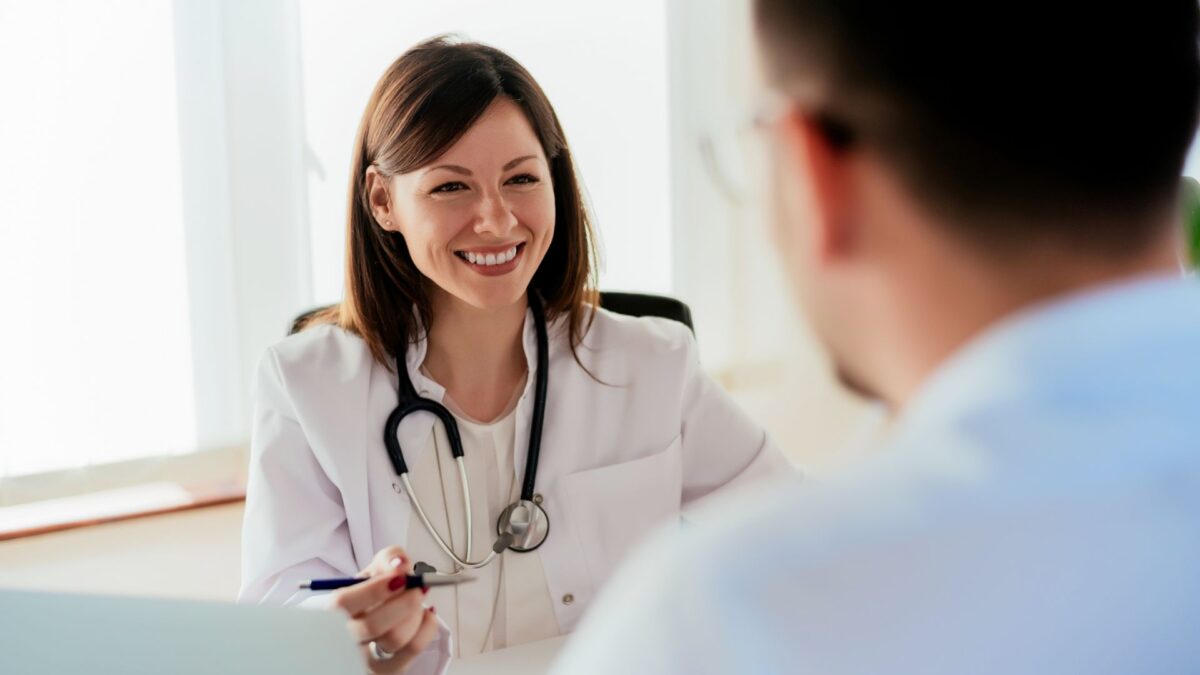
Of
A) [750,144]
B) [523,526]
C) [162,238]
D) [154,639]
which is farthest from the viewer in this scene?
[162,238]

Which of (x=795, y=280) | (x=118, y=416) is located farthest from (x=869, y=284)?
(x=118, y=416)

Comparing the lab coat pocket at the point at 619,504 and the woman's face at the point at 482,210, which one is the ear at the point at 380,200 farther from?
the lab coat pocket at the point at 619,504

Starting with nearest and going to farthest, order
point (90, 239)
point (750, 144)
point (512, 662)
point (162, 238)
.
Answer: point (750, 144) < point (512, 662) < point (90, 239) < point (162, 238)

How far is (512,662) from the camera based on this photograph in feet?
4.25

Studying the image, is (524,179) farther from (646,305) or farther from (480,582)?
(480,582)

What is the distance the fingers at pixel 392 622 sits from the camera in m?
1.15

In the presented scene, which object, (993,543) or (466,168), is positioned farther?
(466,168)

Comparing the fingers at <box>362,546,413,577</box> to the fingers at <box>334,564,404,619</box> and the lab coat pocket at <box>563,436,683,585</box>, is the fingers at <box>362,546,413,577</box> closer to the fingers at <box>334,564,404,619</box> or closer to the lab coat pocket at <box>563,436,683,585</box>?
the fingers at <box>334,564,404,619</box>

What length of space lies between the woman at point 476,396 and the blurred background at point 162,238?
546 millimetres

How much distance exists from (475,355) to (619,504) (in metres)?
0.30

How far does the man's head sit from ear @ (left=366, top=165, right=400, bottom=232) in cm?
120

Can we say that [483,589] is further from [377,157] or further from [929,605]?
[929,605]

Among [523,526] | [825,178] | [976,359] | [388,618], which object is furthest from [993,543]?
[523,526]

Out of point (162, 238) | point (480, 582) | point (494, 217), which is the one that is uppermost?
point (494, 217)
